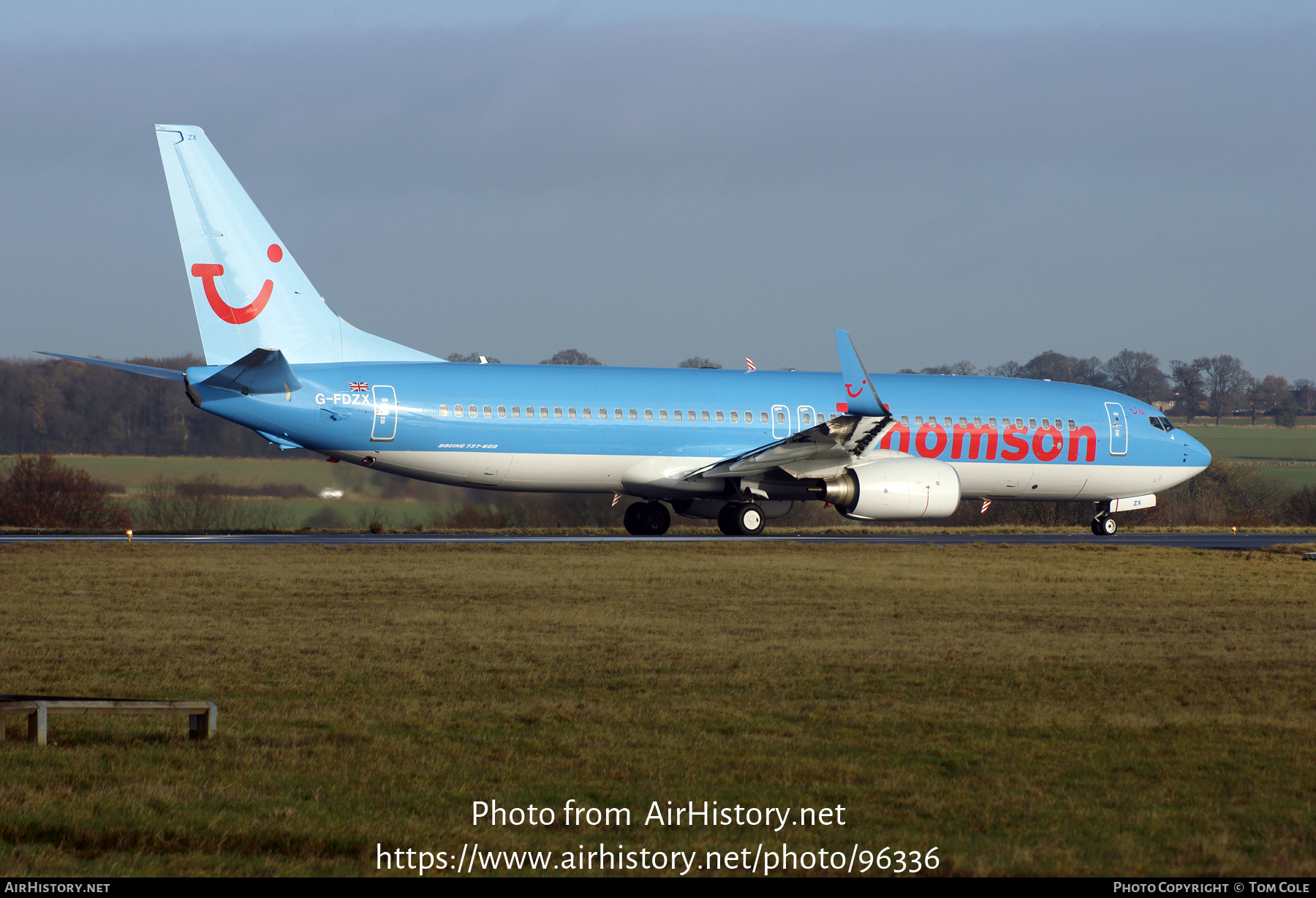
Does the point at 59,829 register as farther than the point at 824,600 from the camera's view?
No

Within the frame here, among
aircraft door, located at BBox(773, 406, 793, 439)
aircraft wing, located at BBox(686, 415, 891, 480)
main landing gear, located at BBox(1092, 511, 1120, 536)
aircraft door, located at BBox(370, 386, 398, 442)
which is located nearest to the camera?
aircraft door, located at BBox(370, 386, 398, 442)

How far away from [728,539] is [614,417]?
387 cm

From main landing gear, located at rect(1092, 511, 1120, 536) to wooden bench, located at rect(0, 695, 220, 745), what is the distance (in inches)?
1235

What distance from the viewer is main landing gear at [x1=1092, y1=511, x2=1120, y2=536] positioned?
36656 millimetres

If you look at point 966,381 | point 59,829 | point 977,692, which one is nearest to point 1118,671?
point 977,692

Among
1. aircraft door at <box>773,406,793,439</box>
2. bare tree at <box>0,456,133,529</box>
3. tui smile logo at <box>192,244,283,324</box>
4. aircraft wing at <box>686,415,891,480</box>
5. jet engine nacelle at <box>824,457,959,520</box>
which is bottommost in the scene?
bare tree at <box>0,456,133,529</box>

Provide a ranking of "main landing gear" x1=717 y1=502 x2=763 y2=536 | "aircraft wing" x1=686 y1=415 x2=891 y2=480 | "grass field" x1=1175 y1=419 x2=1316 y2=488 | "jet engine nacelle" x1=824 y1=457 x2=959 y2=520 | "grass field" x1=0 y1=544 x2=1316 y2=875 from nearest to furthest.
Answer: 1. "grass field" x1=0 y1=544 x2=1316 y2=875
2. "jet engine nacelle" x1=824 y1=457 x2=959 y2=520
3. "aircraft wing" x1=686 y1=415 x2=891 y2=480
4. "main landing gear" x1=717 y1=502 x2=763 y2=536
5. "grass field" x1=1175 y1=419 x2=1316 y2=488

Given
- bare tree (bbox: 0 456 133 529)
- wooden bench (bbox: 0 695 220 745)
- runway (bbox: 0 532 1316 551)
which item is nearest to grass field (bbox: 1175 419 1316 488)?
runway (bbox: 0 532 1316 551)

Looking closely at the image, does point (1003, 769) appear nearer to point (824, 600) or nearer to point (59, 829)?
point (59, 829)

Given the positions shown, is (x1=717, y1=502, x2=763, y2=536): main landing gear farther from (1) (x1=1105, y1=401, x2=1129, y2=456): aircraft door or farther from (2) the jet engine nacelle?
(1) (x1=1105, y1=401, x2=1129, y2=456): aircraft door

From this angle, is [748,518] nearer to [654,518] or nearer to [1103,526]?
[654,518]

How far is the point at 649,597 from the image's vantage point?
1906cm

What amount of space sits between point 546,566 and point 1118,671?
12473mm

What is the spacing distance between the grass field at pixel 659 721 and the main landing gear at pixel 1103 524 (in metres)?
15.9
